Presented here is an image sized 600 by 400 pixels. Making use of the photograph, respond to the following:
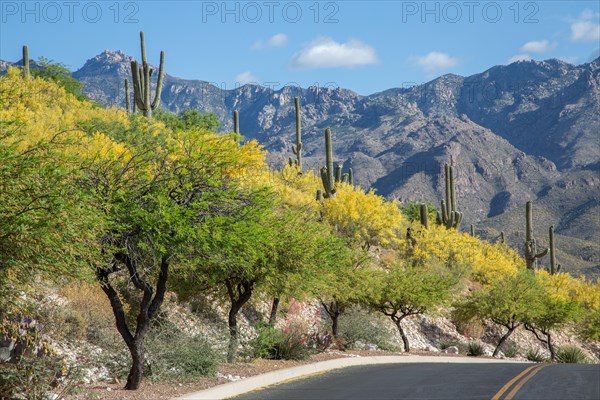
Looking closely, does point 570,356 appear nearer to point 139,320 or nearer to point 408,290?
point 408,290

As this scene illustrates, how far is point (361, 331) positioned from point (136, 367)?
22279 millimetres

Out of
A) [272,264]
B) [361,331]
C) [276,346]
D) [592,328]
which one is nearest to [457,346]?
[361,331]

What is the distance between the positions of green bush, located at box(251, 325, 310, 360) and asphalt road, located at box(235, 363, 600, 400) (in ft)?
10.1

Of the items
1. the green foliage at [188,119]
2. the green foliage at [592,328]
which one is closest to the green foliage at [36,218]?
the green foliage at [188,119]

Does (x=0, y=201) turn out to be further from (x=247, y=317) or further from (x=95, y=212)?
(x=247, y=317)

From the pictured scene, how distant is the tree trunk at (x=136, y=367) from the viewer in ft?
55.9

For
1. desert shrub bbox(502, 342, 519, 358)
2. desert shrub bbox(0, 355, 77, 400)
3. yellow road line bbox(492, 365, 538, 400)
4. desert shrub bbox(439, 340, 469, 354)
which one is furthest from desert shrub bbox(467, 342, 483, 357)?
desert shrub bbox(0, 355, 77, 400)

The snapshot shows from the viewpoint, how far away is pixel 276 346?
2541cm

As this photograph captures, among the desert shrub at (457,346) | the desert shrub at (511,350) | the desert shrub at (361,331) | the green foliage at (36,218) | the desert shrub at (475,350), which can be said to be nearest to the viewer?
the green foliage at (36,218)

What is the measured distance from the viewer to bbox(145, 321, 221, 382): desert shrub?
1864cm

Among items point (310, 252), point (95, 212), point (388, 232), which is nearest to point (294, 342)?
point (310, 252)

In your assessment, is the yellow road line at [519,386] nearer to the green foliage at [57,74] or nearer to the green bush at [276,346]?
the green bush at [276,346]

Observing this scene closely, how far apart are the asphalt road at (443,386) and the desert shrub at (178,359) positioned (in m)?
2.06

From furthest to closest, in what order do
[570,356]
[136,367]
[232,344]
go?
[570,356], [232,344], [136,367]
